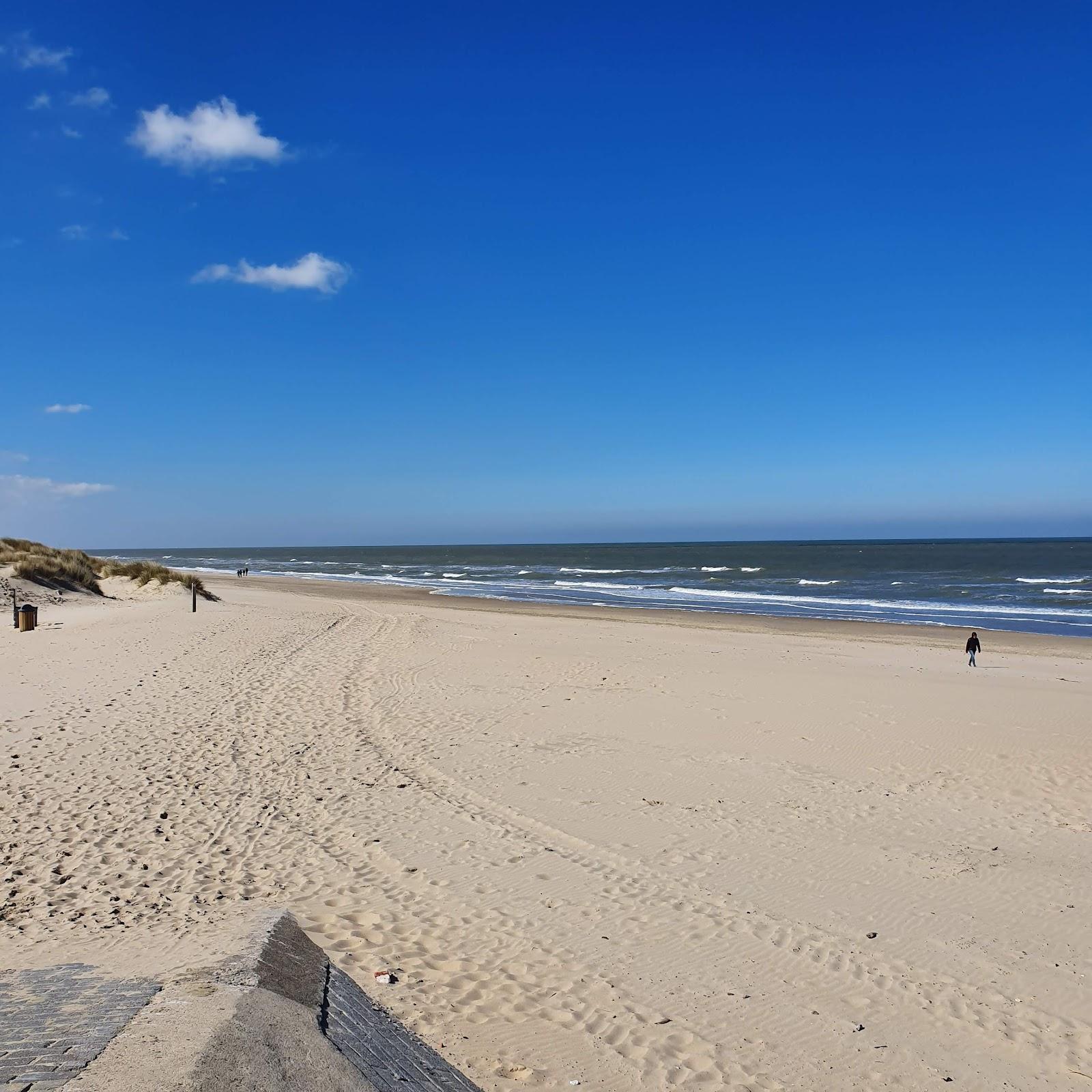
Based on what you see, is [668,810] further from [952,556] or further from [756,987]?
[952,556]

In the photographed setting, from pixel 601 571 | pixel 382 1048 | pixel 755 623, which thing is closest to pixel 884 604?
pixel 755 623

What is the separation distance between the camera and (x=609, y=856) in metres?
7.03

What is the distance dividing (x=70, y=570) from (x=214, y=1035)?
32.4 meters

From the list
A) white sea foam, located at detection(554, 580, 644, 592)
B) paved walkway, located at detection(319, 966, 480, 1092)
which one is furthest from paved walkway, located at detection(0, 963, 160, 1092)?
white sea foam, located at detection(554, 580, 644, 592)

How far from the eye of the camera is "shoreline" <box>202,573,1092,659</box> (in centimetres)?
2352

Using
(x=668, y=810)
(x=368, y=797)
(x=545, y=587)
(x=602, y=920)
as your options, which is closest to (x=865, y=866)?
(x=668, y=810)

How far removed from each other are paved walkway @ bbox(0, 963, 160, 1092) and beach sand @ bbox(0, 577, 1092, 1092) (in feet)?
1.86

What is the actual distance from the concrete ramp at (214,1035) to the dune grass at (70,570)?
2828 cm

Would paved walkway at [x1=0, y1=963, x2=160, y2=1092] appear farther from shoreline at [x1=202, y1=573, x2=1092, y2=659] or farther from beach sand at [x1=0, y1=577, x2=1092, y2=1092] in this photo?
shoreline at [x1=202, y1=573, x2=1092, y2=659]

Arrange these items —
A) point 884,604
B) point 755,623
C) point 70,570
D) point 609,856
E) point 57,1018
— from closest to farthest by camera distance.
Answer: point 57,1018 → point 609,856 → point 755,623 → point 70,570 → point 884,604

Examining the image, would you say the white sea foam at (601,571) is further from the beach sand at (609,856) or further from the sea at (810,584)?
the beach sand at (609,856)

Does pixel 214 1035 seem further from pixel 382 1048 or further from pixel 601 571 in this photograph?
pixel 601 571

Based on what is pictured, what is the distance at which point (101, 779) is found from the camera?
8.49 metres

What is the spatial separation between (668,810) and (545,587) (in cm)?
4155
